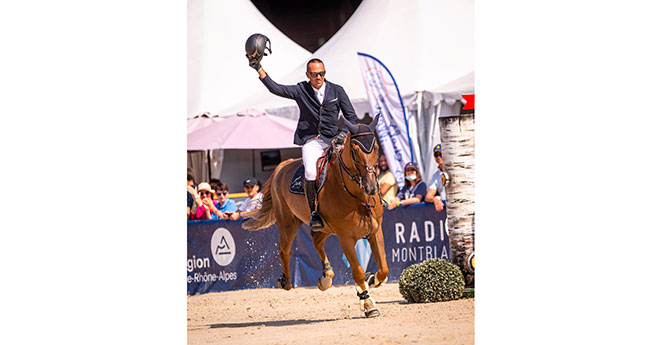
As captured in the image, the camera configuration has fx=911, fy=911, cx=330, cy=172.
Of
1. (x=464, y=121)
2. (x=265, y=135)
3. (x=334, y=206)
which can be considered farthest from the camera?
(x=265, y=135)

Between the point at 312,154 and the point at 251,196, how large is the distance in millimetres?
1459

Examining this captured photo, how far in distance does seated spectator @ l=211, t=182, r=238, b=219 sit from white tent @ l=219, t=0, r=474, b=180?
1.07m

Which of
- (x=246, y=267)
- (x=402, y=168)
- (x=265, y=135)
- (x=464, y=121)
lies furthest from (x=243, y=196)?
(x=464, y=121)

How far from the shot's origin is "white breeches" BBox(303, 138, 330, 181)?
328 inches

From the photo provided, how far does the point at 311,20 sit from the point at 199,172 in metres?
2.75

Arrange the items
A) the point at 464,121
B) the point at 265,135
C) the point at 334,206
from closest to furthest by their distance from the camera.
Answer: the point at 334,206, the point at 464,121, the point at 265,135

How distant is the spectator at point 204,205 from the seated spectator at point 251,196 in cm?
28

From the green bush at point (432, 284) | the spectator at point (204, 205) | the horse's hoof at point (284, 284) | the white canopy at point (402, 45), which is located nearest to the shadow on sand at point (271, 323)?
the horse's hoof at point (284, 284)

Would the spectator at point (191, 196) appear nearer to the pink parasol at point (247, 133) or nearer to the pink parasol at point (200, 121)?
the pink parasol at point (247, 133)

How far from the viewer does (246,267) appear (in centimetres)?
930

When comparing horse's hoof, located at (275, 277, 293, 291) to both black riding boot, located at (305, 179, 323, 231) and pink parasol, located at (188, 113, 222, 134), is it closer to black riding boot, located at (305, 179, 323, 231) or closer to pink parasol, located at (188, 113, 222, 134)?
black riding boot, located at (305, 179, 323, 231)

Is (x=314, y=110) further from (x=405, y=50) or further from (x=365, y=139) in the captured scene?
(x=405, y=50)

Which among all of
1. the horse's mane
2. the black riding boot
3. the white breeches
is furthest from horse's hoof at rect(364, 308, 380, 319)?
the horse's mane
